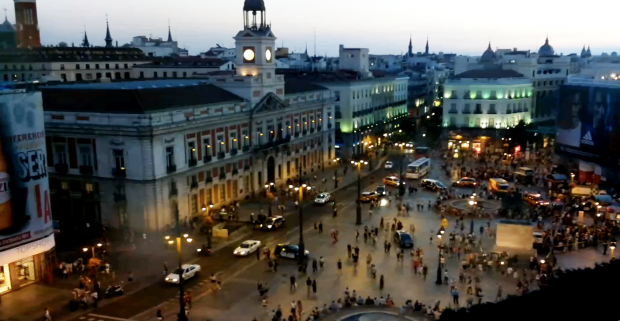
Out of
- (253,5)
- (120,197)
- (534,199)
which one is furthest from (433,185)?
(120,197)

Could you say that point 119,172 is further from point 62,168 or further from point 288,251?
point 288,251

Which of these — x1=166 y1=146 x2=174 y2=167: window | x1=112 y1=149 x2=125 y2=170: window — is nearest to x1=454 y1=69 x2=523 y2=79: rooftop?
x1=166 y1=146 x2=174 y2=167: window

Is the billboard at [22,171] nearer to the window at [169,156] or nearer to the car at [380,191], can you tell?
the window at [169,156]

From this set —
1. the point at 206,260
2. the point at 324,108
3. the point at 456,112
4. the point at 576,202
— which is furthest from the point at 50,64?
the point at 576,202

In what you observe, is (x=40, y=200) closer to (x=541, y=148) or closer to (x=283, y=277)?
(x=283, y=277)

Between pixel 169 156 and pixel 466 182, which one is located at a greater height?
pixel 169 156

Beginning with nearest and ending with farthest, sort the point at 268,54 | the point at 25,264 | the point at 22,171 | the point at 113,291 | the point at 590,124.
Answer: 1. the point at 22,171
2. the point at 113,291
3. the point at 25,264
4. the point at 268,54
5. the point at 590,124

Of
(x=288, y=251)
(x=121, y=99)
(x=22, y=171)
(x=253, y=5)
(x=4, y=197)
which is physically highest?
(x=253, y=5)

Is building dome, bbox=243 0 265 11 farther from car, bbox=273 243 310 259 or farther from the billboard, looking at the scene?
the billboard

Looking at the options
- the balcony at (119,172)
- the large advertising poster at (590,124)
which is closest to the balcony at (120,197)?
the balcony at (119,172)
